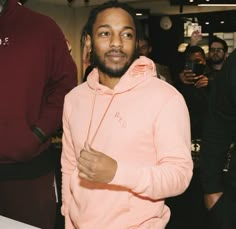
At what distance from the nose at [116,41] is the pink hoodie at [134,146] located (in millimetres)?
82

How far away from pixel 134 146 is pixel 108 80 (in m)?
0.28

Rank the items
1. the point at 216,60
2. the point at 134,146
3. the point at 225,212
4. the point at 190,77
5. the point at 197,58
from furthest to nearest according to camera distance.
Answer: the point at 216,60, the point at 197,58, the point at 190,77, the point at 225,212, the point at 134,146

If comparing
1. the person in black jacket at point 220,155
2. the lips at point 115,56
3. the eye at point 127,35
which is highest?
the eye at point 127,35

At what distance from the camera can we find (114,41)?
1252mm

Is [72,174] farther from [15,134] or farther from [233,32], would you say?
[233,32]

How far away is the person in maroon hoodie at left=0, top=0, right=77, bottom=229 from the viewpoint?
1614 mm

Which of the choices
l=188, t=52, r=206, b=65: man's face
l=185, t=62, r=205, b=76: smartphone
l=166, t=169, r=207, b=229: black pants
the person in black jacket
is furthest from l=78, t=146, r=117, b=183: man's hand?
l=188, t=52, r=206, b=65: man's face

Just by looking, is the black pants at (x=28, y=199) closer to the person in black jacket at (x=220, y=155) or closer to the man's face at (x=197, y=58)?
the person in black jacket at (x=220, y=155)

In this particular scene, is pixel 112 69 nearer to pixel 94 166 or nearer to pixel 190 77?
pixel 94 166

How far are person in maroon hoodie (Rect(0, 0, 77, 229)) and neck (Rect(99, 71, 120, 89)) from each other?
1.28 ft

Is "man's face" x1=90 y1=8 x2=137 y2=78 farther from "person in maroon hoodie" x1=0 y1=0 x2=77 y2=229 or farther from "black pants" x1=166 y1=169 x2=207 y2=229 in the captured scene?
"black pants" x1=166 y1=169 x2=207 y2=229

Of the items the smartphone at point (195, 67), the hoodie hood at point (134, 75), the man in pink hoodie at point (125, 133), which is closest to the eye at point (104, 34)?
the man in pink hoodie at point (125, 133)

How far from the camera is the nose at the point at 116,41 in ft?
4.09

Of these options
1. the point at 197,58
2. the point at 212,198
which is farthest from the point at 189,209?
the point at 212,198
